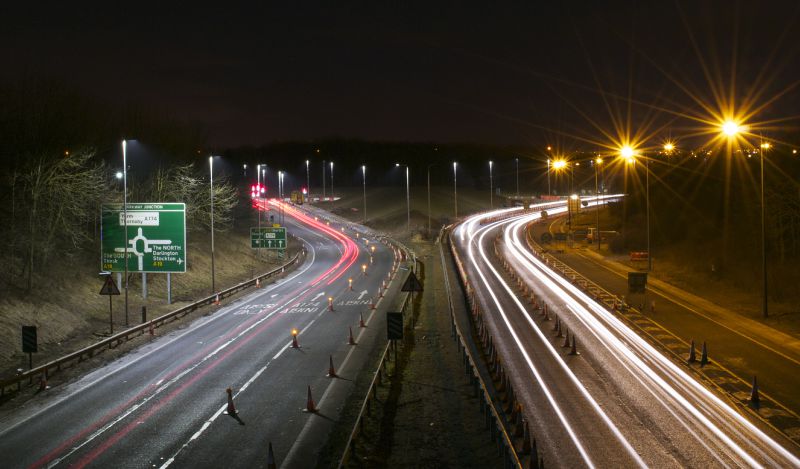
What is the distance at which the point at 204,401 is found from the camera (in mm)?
18875

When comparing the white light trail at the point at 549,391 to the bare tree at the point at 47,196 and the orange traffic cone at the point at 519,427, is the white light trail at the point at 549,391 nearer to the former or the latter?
the orange traffic cone at the point at 519,427

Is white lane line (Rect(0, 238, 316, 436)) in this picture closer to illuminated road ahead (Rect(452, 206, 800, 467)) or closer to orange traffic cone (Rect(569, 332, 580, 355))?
illuminated road ahead (Rect(452, 206, 800, 467))

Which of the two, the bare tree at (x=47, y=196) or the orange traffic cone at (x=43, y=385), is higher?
the bare tree at (x=47, y=196)

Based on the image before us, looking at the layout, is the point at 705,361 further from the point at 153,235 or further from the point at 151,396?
the point at 153,235

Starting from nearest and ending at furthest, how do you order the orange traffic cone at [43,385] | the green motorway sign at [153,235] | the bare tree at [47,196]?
the orange traffic cone at [43,385] → the bare tree at [47,196] → the green motorway sign at [153,235]

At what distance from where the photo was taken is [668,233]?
217 ft

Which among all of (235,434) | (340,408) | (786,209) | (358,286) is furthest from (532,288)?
(235,434)

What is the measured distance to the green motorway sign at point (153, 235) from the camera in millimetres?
33469

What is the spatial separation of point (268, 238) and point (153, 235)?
23965mm

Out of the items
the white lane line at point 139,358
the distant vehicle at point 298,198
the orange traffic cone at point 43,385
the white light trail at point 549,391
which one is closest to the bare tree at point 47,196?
the white lane line at point 139,358

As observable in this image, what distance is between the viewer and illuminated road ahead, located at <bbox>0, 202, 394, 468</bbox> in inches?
578

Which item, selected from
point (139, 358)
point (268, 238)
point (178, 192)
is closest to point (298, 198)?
point (268, 238)

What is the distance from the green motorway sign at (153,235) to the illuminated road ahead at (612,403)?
16613 millimetres

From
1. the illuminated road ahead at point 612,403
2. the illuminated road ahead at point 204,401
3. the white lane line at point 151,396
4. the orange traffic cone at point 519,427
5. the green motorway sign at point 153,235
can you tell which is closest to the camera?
the illuminated road ahead at point 612,403
